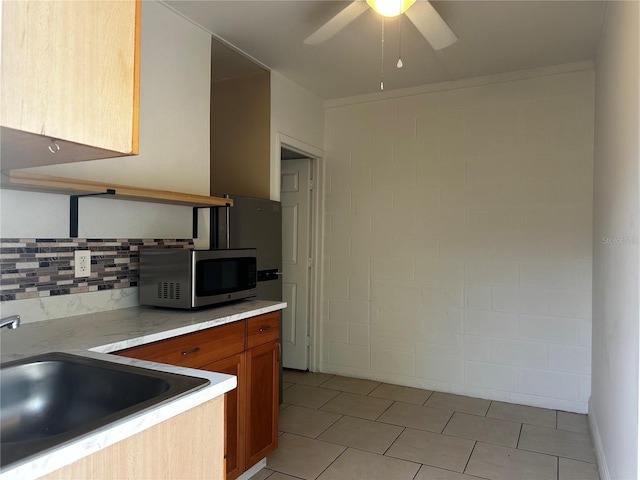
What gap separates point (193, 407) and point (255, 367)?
1.35 m

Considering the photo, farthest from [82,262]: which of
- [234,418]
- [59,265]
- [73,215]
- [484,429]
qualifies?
[484,429]

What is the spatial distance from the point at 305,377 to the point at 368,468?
1.68 meters

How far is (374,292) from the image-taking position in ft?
13.4

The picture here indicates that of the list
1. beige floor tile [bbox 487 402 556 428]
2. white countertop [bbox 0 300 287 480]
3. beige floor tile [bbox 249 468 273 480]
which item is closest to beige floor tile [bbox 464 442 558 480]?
beige floor tile [bbox 487 402 556 428]

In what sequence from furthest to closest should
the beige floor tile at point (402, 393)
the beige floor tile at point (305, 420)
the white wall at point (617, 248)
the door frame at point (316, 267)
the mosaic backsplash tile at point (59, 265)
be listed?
the door frame at point (316, 267), the beige floor tile at point (402, 393), the beige floor tile at point (305, 420), the mosaic backsplash tile at point (59, 265), the white wall at point (617, 248)

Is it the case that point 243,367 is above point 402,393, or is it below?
above

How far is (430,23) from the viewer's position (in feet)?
7.08

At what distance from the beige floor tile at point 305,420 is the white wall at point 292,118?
1631mm

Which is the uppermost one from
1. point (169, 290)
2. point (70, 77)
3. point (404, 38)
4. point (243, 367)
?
point (404, 38)

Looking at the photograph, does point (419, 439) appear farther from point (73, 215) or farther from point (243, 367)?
point (73, 215)

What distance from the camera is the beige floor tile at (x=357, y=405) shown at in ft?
10.8

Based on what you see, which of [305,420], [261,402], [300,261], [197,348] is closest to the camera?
[197,348]

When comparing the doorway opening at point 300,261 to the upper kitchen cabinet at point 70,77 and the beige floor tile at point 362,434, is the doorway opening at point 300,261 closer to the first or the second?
the beige floor tile at point 362,434

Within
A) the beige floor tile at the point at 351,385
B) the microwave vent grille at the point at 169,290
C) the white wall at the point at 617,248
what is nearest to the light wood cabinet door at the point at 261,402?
the microwave vent grille at the point at 169,290
